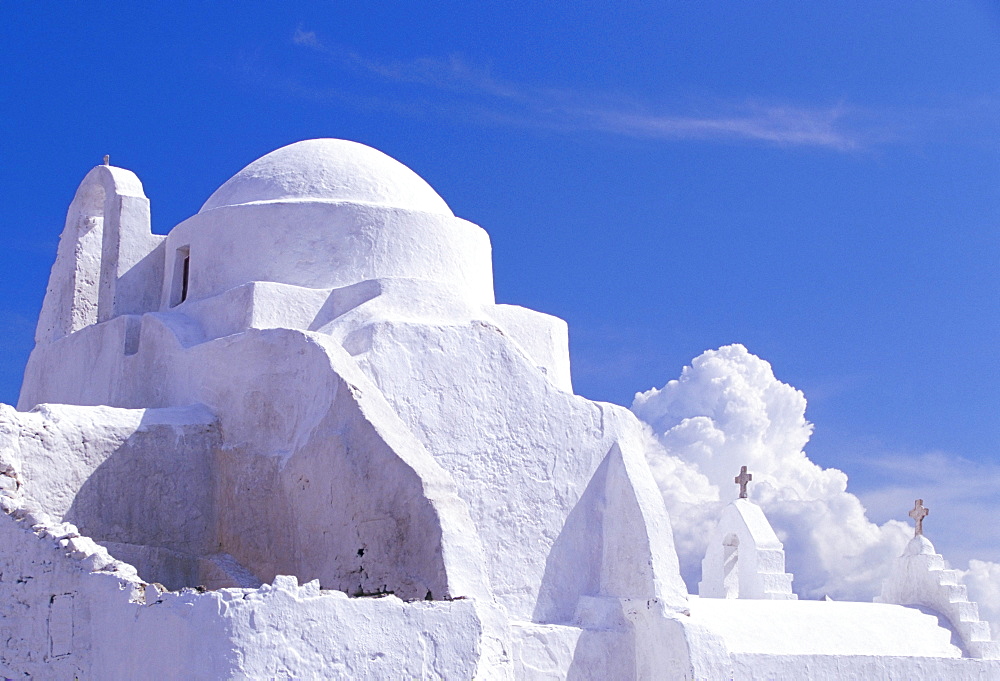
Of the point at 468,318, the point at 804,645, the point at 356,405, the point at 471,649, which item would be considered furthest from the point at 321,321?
the point at 804,645

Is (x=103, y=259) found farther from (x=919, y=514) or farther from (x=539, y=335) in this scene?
(x=919, y=514)

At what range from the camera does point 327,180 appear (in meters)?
15.2

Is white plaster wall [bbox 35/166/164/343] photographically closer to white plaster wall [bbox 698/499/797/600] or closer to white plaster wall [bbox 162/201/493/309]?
white plaster wall [bbox 162/201/493/309]

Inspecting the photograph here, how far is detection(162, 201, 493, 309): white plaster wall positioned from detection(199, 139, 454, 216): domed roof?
1.07 feet

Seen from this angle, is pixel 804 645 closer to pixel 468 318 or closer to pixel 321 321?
pixel 468 318

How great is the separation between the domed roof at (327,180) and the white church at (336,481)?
35 mm

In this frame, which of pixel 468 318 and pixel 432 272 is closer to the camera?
pixel 468 318

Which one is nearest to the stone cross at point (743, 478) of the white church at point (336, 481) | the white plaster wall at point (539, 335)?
the white church at point (336, 481)

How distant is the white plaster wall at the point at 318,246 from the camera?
14.4 m

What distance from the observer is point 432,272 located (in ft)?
48.3

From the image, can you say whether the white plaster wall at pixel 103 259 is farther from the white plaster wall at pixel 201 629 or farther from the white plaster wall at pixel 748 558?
the white plaster wall at pixel 748 558

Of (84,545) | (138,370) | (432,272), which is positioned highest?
(432,272)

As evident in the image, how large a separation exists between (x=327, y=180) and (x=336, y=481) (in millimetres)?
5343

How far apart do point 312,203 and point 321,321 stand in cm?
178
